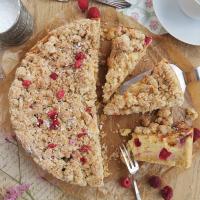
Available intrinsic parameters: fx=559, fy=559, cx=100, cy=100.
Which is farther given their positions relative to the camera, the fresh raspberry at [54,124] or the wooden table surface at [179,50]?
the wooden table surface at [179,50]

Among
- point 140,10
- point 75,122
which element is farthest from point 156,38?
point 75,122

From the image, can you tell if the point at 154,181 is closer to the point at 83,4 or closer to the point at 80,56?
the point at 80,56

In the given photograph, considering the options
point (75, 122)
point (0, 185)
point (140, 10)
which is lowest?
point (0, 185)

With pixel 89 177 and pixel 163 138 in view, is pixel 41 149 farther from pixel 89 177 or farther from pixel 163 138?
pixel 163 138

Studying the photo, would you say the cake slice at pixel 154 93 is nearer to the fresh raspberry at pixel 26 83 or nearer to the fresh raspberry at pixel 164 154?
the fresh raspberry at pixel 164 154

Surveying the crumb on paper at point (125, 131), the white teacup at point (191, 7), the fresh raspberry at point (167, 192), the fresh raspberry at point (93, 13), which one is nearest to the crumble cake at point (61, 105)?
the fresh raspberry at point (93, 13)
